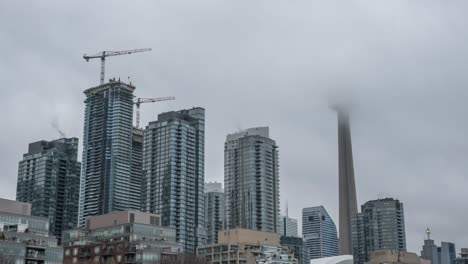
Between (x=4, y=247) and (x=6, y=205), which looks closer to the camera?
(x=4, y=247)

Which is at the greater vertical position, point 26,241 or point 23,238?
point 23,238

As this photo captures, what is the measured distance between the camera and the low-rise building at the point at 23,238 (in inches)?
6762

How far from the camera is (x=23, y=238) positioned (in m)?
179

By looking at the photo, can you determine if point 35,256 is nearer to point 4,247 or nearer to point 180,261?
point 4,247

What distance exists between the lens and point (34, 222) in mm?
187125

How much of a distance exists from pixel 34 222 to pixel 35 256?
12133mm

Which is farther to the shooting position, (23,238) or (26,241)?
(23,238)

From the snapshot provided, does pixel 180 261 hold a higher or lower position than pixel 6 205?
lower

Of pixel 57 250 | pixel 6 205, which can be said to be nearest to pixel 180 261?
pixel 57 250

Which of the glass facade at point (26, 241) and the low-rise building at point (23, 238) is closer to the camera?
the glass facade at point (26, 241)

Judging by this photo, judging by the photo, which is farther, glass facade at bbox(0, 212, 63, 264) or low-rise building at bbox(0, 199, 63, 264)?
low-rise building at bbox(0, 199, 63, 264)

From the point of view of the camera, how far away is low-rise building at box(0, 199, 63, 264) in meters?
172

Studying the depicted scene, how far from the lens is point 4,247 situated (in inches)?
6663

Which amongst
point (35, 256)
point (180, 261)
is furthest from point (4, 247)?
point (180, 261)
